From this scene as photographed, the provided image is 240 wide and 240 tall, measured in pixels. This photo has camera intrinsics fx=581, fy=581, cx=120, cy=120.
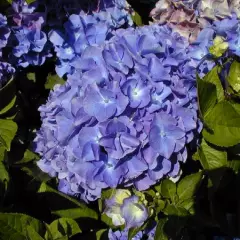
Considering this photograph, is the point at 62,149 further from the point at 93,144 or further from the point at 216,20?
the point at 216,20

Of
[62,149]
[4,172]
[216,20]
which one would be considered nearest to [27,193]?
[4,172]

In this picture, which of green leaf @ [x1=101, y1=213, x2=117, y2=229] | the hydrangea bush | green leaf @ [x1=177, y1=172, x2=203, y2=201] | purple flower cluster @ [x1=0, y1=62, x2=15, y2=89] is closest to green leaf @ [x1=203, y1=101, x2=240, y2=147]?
the hydrangea bush

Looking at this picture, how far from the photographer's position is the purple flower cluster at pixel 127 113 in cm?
152

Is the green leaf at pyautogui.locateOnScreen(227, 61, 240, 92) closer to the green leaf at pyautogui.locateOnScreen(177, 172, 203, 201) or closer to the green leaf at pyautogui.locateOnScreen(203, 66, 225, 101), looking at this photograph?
the green leaf at pyautogui.locateOnScreen(203, 66, 225, 101)

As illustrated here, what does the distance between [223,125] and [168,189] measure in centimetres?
24

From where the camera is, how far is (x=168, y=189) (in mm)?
1669

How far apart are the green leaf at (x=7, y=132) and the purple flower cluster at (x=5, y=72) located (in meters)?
0.12

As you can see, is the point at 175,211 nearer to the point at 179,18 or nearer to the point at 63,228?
the point at 63,228

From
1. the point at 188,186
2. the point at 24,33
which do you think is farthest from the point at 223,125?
the point at 24,33

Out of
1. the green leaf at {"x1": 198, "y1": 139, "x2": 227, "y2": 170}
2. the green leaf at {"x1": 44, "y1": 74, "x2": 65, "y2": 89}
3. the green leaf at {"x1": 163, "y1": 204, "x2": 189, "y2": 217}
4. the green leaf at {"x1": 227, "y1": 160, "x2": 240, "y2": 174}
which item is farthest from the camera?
the green leaf at {"x1": 44, "y1": 74, "x2": 65, "y2": 89}

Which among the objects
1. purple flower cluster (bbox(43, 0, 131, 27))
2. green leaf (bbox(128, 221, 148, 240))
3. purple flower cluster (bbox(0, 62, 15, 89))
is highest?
purple flower cluster (bbox(43, 0, 131, 27))

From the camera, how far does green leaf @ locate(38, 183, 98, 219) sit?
1.87 m

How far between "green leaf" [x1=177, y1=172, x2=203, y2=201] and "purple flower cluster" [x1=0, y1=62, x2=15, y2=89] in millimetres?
662

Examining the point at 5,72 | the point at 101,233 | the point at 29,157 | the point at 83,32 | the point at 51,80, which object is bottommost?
the point at 101,233
